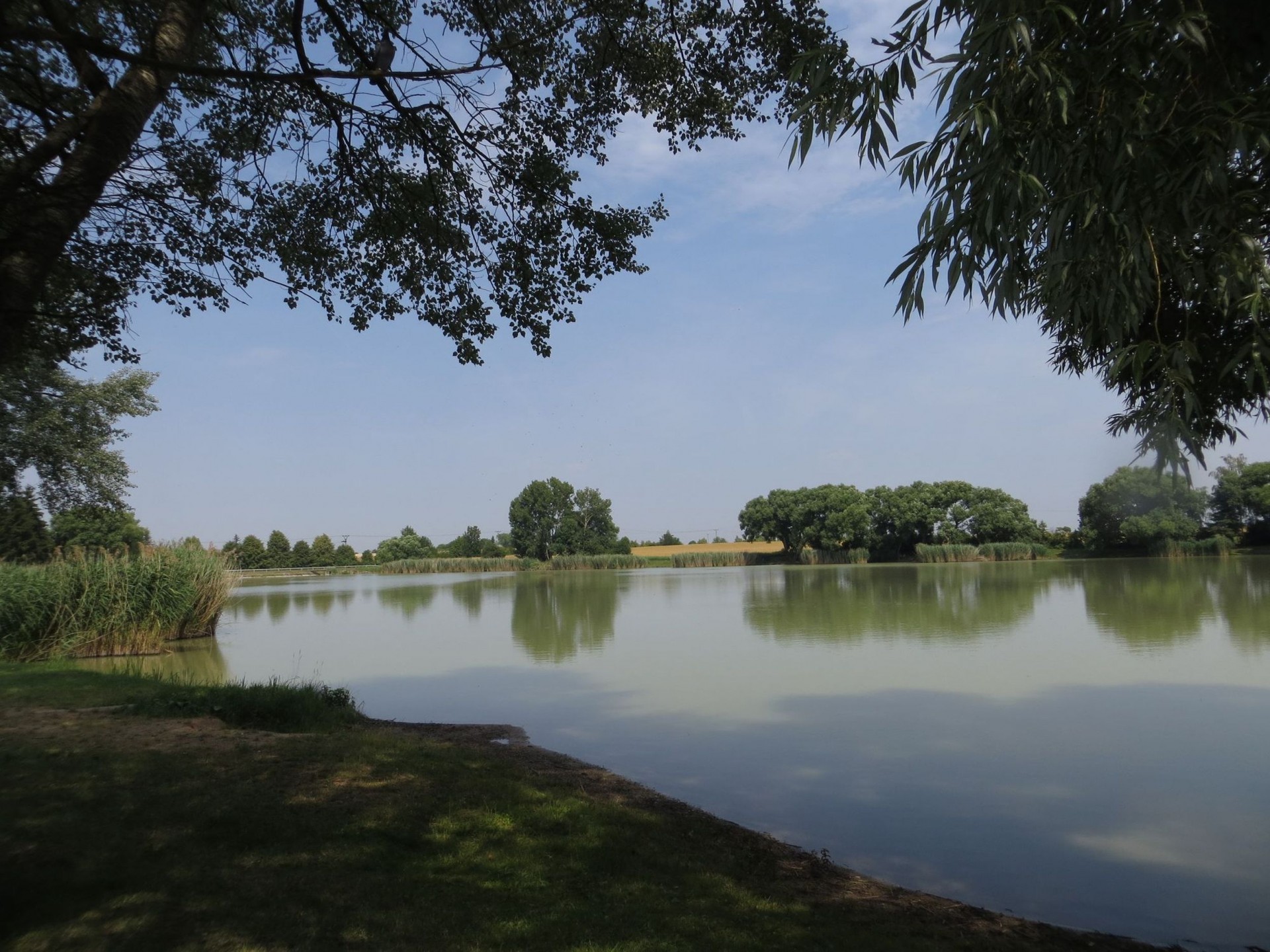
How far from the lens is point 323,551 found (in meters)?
87.0

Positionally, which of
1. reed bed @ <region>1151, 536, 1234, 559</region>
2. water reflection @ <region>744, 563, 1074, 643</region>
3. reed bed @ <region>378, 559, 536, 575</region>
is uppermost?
reed bed @ <region>1151, 536, 1234, 559</region>

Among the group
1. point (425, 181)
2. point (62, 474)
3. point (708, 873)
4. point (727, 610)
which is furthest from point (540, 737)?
point (727, 610)

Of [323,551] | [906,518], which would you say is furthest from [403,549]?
[906,518]

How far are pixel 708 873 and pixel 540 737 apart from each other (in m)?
4.96

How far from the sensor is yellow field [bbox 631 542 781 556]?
88.4 m

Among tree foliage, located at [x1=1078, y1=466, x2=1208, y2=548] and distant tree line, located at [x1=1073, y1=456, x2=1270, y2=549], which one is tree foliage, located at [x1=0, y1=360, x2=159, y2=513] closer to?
tree foliage, located at [x1=1078, y1=466, x2=1208, y2=548]

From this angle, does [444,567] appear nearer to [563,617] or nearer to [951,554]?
[951,554]

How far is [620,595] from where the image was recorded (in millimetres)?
31984

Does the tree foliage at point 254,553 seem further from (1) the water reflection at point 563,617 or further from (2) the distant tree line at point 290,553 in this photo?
(1) the water reflection at point 563,617

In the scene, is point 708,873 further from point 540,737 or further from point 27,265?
point 540,737

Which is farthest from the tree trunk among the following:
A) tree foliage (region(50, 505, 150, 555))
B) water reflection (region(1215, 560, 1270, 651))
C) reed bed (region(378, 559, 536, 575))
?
reed bed (region(378, 559, 536, 575))

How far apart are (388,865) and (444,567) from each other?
76380 mm

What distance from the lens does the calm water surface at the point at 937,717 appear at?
517cm

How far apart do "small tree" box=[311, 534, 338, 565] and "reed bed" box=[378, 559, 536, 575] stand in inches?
432
